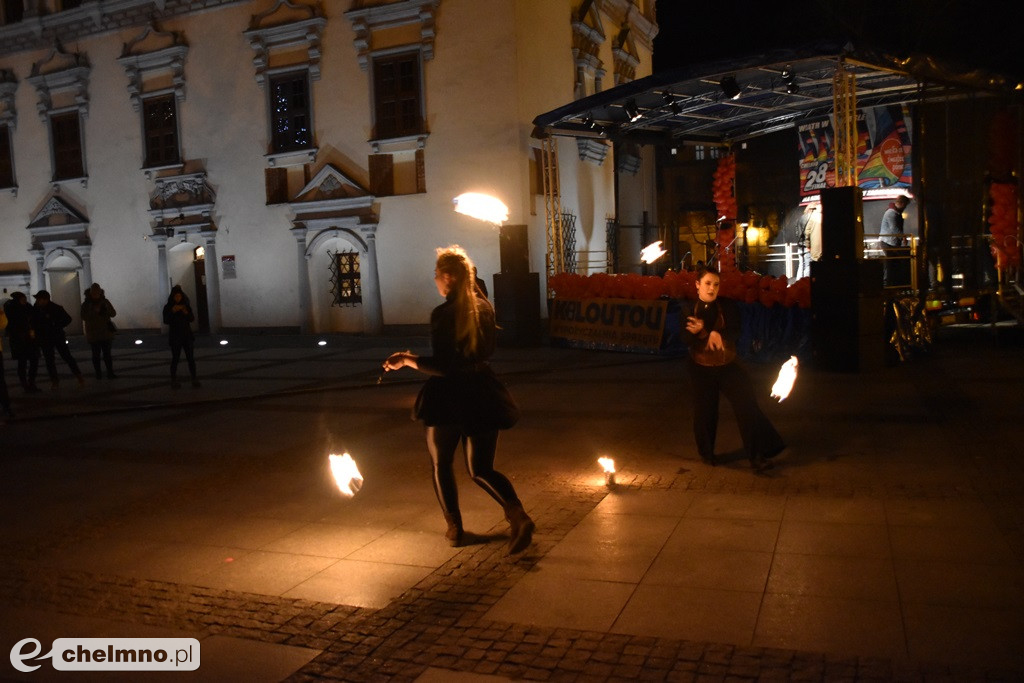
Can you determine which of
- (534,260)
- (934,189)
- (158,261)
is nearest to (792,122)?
(934,189)

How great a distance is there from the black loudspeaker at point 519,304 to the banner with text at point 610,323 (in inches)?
17.2

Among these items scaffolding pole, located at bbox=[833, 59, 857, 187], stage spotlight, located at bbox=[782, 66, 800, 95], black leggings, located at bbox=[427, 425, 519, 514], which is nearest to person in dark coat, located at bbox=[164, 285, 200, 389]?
black leggings, located at bbox=[427, 425, 519, 514]

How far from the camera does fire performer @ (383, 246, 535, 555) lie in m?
5.53

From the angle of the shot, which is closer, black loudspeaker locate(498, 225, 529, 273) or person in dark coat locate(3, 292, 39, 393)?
person in dark coat locate(3, 292, 39, 393)

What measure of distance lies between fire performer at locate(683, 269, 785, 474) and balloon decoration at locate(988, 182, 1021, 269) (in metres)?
11.0

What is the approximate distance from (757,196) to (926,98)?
1440 centimetres

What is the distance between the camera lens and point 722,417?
33.0 ft

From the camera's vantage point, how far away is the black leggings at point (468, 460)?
567cm

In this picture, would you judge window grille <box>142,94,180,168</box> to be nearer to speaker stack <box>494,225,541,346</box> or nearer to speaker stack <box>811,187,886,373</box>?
speaker stack <box>494,225,541,346</box>

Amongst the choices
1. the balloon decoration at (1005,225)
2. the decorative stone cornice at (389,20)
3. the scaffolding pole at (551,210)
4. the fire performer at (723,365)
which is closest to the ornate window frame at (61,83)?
the decorative stone cornice at (389,20)

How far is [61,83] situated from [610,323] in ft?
61.2

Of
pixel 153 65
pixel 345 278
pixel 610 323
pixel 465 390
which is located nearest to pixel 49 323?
pixel 345 278

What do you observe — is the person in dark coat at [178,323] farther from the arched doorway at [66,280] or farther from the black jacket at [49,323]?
the arched doorway at [66,280]

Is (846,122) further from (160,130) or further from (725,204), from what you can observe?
(160,130)
